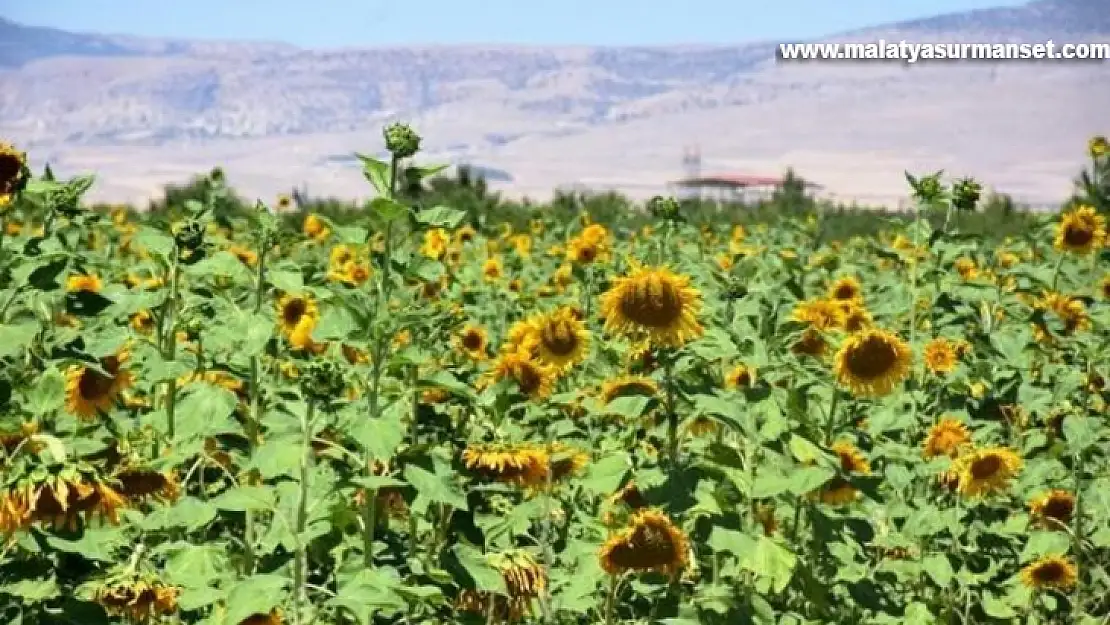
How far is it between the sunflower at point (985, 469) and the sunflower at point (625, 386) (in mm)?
988

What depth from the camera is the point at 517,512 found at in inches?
124

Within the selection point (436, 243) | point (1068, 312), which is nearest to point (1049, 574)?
point (1068, 312)

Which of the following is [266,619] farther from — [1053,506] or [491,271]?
[491,271]

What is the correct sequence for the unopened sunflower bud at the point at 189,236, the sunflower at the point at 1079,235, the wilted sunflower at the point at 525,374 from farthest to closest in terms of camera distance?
the sunflower at the point at 1079,235
the wilted sunflower at the point at 525,374
the unopened sunflower bud at the point at 189,236

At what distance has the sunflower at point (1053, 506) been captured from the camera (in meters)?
4.14

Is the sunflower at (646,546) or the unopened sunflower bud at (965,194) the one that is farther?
the unopened sunflower bud at (965,194)

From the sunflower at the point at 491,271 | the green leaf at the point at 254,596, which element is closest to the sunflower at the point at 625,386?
the green leaf at the point at 254,596

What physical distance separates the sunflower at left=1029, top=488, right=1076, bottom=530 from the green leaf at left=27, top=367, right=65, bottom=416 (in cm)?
273

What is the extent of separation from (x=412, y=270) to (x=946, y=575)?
1.89 m

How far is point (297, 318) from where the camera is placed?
4.81m

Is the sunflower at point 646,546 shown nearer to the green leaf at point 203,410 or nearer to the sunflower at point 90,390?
the green leaf at point 203,410

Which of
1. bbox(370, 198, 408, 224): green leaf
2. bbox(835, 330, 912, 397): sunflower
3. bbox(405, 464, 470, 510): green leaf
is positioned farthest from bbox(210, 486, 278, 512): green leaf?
bbox(835, 330, 912, 397): sunflower

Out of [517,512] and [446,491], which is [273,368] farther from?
[446,491]

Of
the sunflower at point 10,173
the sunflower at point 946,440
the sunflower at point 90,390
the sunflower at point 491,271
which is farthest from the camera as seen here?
the sunflower at point 491,271
